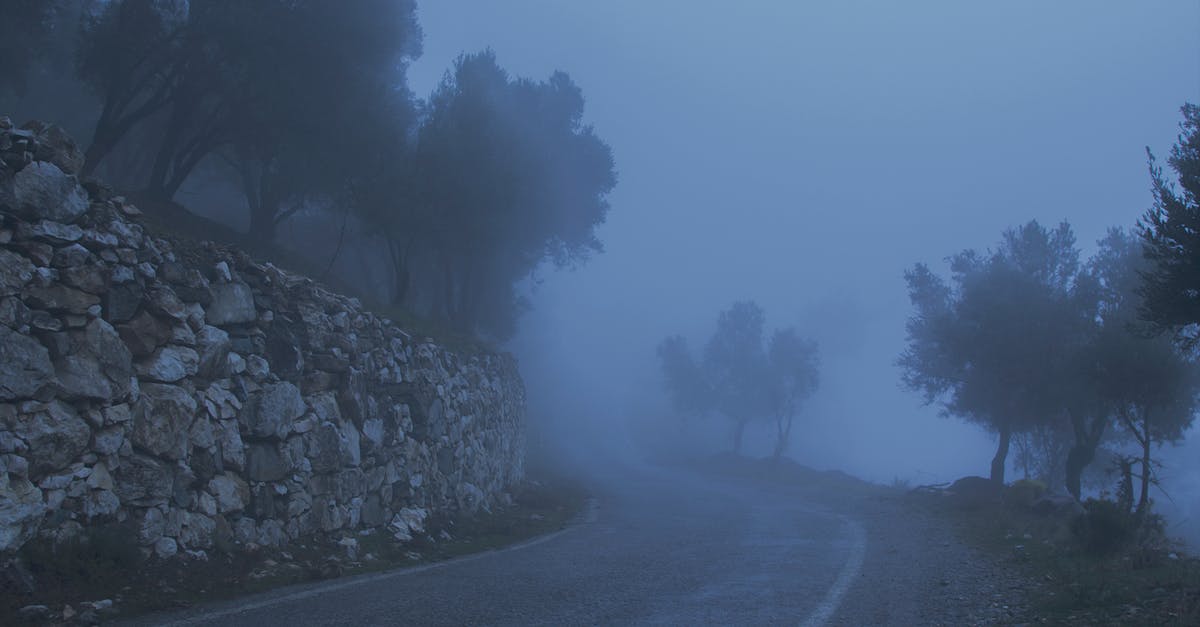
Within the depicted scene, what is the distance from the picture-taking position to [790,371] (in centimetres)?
5622

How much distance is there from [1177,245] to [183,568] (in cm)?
1118

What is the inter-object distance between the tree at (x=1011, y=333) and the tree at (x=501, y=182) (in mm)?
12744

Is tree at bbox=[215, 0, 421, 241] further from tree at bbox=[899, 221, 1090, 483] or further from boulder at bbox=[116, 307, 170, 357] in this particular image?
tree at bbox=[899, 221, 1090, 483]

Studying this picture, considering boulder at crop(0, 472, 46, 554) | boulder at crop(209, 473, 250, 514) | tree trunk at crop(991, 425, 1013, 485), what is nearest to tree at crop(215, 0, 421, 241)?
boulder at crop(209, 473, 250, 514)

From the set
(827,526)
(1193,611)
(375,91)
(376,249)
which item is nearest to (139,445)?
(1193,611)

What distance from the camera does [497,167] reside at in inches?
865

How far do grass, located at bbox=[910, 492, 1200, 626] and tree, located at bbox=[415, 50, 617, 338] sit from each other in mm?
14365

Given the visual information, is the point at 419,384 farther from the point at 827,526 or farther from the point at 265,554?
the point at 827,526

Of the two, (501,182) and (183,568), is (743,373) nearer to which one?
(501,182)

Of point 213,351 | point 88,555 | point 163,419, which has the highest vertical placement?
point 213,351

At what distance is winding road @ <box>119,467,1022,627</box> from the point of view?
284 inches

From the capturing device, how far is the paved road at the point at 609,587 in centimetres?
715

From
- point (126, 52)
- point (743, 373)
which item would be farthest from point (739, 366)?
point (126, 52)

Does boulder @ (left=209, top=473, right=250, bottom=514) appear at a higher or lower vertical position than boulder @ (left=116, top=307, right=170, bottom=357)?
lower
